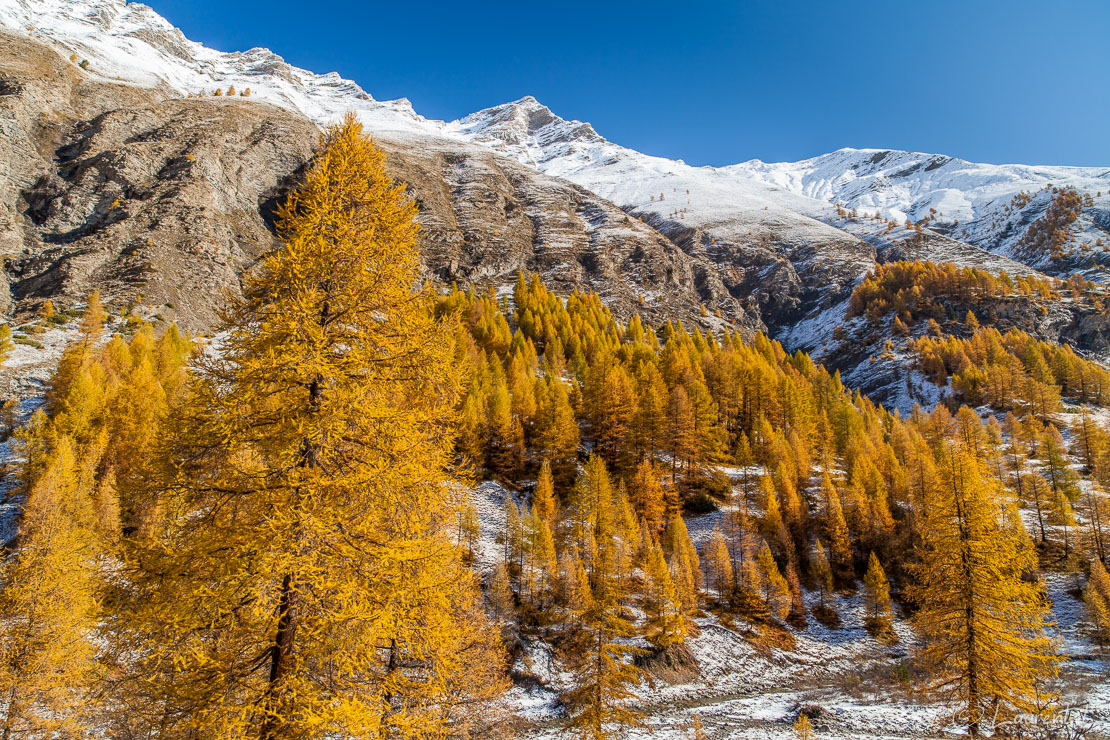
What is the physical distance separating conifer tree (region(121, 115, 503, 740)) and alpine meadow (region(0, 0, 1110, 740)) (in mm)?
63

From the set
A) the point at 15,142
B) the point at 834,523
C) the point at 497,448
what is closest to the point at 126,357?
the point at 497,448

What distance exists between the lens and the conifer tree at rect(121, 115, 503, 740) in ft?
20.2

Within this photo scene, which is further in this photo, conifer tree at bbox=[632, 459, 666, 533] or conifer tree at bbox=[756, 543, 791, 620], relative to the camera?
conifer tree at bbox=[632, 459, 666, 533]

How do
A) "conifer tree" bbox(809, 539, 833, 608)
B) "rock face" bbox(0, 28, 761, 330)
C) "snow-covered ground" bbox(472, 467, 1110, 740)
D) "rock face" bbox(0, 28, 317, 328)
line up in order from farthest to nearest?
"rock face" bbox(0, 28, 761, 330), "rock face" bbox(0, 28, 317, 328), "conifer tree" bbox(809, 539, 833, 608), "snow-covered ground" bbox(472, 467, 1110, 740)

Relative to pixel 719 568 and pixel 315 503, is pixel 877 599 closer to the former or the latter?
pixel 719 568

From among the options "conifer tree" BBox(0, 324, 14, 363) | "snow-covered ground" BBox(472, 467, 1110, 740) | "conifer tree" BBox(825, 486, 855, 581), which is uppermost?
"conifer tree" BBox(0, 324, 14, 363)

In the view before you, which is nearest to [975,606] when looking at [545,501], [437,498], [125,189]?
[437,498]

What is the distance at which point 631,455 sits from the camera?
52312 millimetres

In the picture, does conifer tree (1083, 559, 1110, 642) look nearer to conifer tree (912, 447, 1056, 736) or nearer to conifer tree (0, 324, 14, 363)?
conifer tree (912, 447, 1056, 736)

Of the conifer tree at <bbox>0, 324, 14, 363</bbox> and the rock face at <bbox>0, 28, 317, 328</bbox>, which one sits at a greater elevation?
the rock face at <bbox>0, 28, 317, 328</bbox>

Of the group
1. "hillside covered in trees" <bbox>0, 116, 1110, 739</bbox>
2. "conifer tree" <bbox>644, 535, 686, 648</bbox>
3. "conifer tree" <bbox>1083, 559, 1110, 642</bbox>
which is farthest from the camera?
"conifer tree" <bbox>1083, 559, 1110, 642</bbox>

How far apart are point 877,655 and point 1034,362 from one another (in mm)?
94316

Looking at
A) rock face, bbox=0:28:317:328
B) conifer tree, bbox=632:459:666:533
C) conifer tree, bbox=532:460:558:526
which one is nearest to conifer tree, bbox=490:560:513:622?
conifer tree, bbox=532:460:558:526

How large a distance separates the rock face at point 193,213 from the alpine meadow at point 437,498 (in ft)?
3.29
